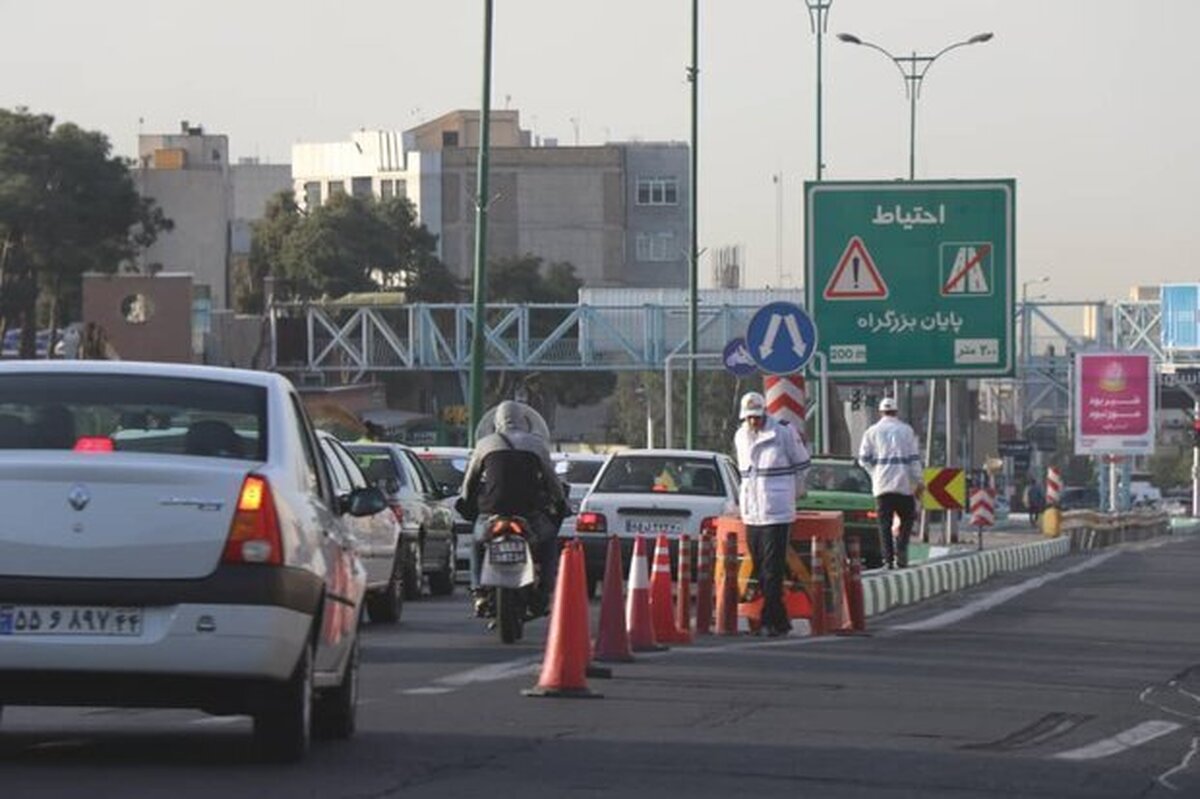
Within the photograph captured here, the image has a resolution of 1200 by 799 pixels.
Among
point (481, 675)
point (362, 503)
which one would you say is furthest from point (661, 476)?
point (362, 503)

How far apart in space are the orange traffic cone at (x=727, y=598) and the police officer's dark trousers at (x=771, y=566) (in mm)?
485

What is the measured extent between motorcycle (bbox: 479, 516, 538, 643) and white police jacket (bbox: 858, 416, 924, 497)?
10.9 m

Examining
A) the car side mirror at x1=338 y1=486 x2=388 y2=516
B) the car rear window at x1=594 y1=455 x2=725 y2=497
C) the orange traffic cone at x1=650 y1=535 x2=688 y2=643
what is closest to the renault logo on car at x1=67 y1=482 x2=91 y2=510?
the car side mirror at x1=338 y1=486 x2=388 y2=516

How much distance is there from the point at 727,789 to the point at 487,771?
3.24ft

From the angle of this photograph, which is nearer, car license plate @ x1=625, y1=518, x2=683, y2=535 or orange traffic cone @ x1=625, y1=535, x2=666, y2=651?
orange traffic cone @ x1=625, y1=535, x2=666, y2=651

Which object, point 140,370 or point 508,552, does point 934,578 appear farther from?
point 140,370

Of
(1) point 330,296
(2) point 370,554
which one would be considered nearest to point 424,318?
(1) point 330,296

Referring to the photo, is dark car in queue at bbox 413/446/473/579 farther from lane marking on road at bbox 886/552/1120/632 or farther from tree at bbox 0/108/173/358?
tree at bbox 0/108/173/358

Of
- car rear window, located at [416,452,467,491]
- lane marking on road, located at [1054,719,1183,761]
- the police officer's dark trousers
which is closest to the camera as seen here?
lane marking on road, located at [1054,719,1183,761]

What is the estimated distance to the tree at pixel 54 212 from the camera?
65125 mm

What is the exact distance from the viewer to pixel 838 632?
70.3ft

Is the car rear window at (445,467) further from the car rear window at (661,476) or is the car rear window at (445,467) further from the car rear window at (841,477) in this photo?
the car rear window at (661,476)

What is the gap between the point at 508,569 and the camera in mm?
18719

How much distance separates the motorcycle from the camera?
61.5ft
